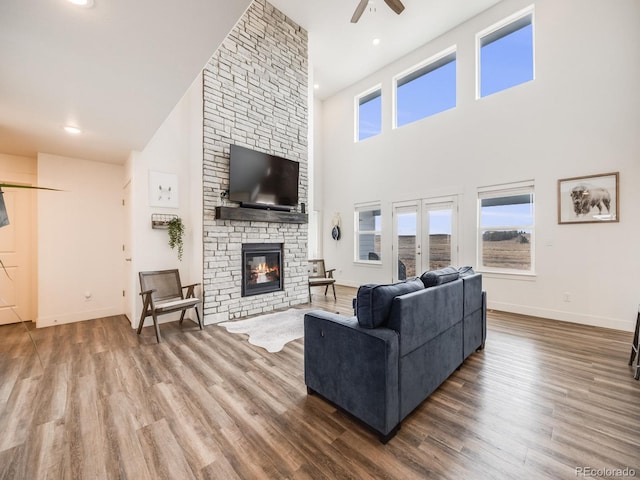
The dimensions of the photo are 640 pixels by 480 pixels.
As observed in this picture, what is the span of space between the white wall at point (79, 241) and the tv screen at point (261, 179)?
207 centimetres

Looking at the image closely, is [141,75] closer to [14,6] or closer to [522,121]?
[14,6]

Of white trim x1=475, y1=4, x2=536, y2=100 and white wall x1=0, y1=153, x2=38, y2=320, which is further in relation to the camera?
white trim x1=475, y1=4, x2=536, y2=100

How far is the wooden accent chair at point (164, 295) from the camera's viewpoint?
355 centimetres

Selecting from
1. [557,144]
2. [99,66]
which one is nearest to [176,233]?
[99,66]

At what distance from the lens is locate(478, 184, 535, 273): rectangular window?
4574 millimetres

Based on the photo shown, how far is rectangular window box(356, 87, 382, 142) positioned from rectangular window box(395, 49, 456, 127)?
0.56 meters

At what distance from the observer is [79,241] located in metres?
4.22

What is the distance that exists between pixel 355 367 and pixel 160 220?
12.2 ft

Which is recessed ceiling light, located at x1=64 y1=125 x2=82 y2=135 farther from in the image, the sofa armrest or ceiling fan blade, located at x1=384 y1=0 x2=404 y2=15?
ceiling fan blade, located at x1=384 y1=0 x2=404 y2=15

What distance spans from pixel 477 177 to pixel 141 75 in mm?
5176

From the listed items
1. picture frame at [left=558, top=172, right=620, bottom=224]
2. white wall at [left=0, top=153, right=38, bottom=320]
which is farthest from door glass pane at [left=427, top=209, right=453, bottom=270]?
white wall at [left=0, top=153, right=38, bottom=320]

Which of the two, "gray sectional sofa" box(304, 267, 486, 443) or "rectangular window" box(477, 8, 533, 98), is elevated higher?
"rectangular window" box(477, 8, 533, 98)

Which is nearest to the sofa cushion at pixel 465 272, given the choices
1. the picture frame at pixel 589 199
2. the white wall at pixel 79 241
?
the picture frame at pixel 589 199

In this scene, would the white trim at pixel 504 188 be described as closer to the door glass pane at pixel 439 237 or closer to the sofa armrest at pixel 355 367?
the door glass pane at pixel 439 237
